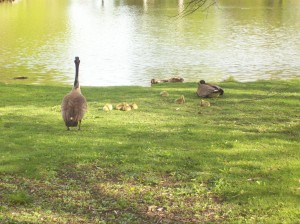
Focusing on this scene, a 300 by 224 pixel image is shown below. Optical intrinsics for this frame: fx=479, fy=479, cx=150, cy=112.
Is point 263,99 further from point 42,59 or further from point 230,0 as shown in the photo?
point 230,0

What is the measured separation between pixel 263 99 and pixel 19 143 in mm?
8621

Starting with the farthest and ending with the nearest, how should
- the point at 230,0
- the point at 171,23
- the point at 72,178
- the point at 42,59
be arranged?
the point at 230,0 < the point at 171,23 < the point at 42,59 < the point at 72,178

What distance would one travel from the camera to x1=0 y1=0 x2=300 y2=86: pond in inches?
1221

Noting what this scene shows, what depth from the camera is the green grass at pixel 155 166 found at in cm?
684

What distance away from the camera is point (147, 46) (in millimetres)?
43406

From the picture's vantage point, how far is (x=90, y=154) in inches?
372

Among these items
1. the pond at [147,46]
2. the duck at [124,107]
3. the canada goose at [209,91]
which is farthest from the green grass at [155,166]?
the pond at [147,46]

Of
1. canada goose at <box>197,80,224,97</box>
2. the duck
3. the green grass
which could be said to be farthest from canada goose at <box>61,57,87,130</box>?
canada goose at <box>197,80,224,97</box>

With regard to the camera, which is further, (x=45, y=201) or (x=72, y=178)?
(x=72, y=178)

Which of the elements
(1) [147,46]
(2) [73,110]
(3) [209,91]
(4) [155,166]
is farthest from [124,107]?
(1) [147,46]

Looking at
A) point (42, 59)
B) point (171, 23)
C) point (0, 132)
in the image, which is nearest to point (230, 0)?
point (171, 23)

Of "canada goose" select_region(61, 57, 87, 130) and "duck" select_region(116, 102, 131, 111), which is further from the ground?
"canada goose" select_region(61, 57, 87, 130)

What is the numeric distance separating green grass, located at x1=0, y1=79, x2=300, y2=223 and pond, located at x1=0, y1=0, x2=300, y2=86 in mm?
13275

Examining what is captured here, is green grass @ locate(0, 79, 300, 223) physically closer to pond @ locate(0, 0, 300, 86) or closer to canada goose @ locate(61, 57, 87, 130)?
canada goose @ locate(61, 57, 87, 130)
